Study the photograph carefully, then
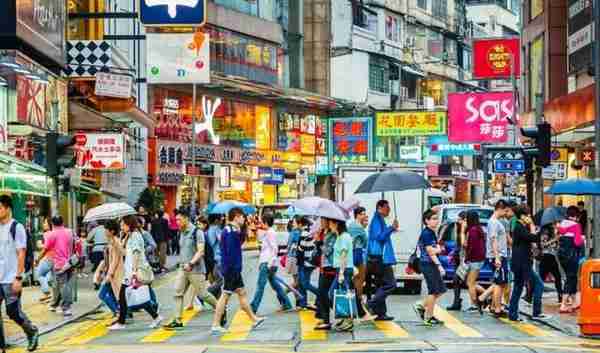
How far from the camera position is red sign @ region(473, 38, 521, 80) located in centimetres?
5118

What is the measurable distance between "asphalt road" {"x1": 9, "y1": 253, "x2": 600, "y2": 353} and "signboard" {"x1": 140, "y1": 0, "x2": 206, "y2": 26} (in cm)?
1627

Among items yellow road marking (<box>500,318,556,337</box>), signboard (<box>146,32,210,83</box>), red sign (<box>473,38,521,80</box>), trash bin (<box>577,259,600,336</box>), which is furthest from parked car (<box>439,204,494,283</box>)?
red sign (<box>473,38,521,80</box>)

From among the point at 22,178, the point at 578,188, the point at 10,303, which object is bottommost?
the point at 10,303

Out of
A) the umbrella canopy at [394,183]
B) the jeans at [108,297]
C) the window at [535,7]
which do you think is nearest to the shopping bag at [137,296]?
the jeans at [108,297]

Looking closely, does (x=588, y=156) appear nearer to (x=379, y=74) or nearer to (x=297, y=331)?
(x=297, y=331)

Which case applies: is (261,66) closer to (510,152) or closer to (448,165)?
(448,165)

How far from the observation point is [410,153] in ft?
270

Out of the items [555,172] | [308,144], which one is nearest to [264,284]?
[555,172]

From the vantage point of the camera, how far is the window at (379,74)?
261 ft

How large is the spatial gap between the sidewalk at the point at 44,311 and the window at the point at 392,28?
53292 mm

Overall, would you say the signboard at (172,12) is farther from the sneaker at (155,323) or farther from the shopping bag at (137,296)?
the shopping bag at (137,296)

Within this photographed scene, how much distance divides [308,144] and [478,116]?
83.2 ft

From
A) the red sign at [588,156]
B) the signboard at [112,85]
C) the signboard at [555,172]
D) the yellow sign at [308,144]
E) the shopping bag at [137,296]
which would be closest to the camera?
the shopping bag at [137,296]

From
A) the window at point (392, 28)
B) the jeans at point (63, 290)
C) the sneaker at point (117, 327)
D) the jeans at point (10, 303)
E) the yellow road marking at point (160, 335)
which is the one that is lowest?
the sneaker at point (117, 327)
